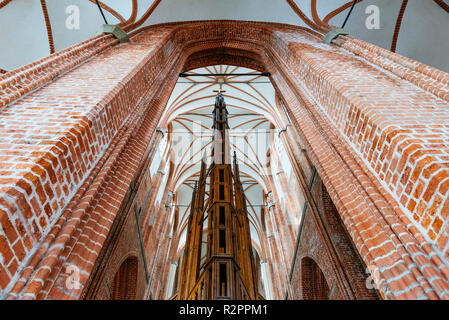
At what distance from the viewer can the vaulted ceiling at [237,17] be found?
24.8 ft

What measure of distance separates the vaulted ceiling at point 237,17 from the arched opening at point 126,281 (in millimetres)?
A: 5849

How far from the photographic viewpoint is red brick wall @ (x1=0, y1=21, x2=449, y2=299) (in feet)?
7.30

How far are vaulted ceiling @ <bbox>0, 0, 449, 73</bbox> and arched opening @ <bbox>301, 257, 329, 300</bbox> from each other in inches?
238

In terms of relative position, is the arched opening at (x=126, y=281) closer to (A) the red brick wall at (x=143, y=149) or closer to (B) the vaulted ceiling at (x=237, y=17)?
(A) the red brick wall at (x=143, y=149)

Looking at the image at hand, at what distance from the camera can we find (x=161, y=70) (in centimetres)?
584

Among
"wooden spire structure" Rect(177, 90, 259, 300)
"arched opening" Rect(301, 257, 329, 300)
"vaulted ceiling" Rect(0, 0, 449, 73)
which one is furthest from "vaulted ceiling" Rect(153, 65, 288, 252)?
"wooden spire structure" Rect(177, 90, 259, 300)

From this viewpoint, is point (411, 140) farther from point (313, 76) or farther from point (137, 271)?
point (137, 271)

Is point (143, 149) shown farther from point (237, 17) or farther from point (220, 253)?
point (237, 17)

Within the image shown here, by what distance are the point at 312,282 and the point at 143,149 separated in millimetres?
5834

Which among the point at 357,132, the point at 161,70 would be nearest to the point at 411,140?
the point at 357,132

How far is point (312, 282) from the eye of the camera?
7.72m

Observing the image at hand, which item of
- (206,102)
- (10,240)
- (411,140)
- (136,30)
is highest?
(206,102)

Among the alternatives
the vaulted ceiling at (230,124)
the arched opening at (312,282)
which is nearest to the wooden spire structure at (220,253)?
the arched opening at (312,282)

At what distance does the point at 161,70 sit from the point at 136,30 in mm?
1976
